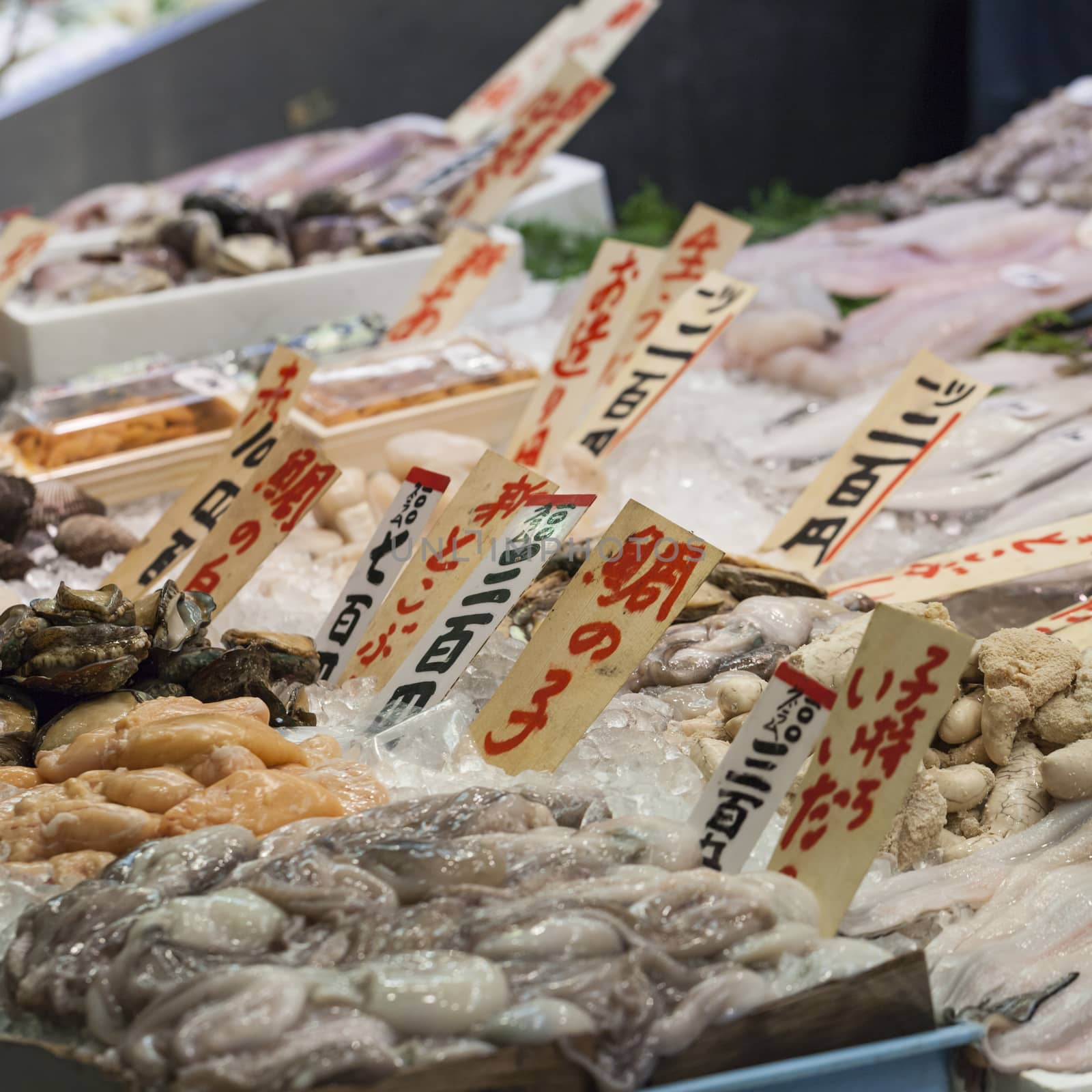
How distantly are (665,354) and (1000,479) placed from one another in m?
0.88

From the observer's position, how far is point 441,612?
2.18 m

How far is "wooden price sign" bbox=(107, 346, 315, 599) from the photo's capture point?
2.71 meters

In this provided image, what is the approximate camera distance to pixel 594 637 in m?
2.05

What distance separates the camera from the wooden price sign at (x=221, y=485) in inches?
106

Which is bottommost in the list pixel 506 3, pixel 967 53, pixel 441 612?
pixel 967 53

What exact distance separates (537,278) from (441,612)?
3242 mm

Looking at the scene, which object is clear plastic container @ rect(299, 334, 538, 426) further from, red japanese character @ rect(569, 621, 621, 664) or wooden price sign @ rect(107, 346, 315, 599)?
red japanese character @ rect(569, 621, 621, 664)

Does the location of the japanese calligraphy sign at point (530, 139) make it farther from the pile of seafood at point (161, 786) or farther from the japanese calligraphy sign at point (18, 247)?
the pile of seafood at point (161, 786)

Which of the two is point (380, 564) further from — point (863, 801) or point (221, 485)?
point (863, 801)

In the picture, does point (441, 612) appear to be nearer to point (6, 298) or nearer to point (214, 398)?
point (214, 398)

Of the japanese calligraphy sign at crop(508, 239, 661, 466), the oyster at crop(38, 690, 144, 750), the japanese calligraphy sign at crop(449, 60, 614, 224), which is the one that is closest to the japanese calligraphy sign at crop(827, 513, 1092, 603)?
the japanese calligraphy sign at crop(508, 239, 661, 466)

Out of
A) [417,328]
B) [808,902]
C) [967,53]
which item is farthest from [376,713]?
[967,53]

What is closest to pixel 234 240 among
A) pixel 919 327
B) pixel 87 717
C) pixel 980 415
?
pixel 919 327

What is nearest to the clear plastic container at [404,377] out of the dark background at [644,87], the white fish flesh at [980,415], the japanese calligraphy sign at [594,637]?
the white fish flesh at [980,415]
